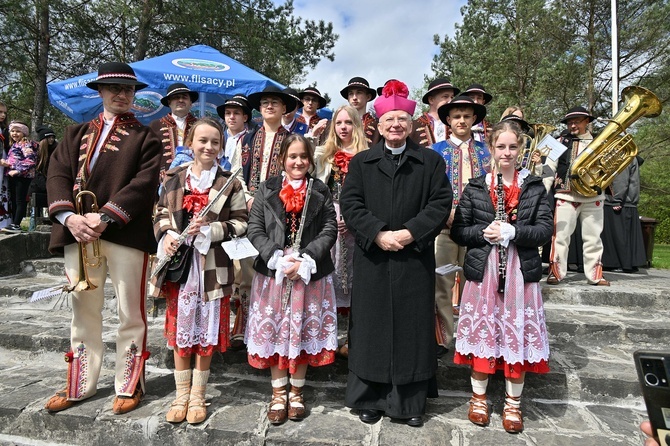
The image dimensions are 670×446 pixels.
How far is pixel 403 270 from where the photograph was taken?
3143 millimetres

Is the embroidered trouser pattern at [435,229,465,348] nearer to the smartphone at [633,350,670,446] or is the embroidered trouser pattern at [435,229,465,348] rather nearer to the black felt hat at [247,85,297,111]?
the black felt hat at [247,85,297,111]

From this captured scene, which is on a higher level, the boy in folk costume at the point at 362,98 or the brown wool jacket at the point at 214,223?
the boy in folk costume at the point at 362,98

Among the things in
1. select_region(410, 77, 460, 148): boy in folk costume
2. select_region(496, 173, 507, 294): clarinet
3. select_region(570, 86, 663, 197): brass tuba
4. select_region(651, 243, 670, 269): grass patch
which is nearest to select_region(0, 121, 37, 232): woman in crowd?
select_region(410, 77, 460, 148): boy in folk costume

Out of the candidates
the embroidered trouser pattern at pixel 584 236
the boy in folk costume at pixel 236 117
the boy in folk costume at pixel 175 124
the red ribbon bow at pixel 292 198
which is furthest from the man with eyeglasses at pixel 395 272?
the embroidered trouser pattern at pixel 584 236

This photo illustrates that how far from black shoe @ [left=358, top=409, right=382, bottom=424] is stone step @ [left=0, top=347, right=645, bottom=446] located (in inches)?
1.7

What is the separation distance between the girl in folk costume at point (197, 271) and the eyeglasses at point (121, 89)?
590mm

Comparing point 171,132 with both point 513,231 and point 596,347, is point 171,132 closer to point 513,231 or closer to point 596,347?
point 513,231

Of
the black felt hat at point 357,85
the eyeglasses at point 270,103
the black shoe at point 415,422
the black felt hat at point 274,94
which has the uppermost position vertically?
the black felt hat at point 357,85

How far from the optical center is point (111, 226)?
3242 mm

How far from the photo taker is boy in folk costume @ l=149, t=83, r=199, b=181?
506 cm

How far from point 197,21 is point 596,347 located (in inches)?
484

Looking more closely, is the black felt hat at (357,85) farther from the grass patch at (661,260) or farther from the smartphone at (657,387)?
the grass patch at (661,260)

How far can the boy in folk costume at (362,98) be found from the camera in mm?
5102

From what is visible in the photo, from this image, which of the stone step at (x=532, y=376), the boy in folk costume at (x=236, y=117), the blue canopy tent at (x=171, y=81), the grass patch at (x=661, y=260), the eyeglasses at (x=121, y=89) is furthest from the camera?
the grass patch at (x=661, y=260)
